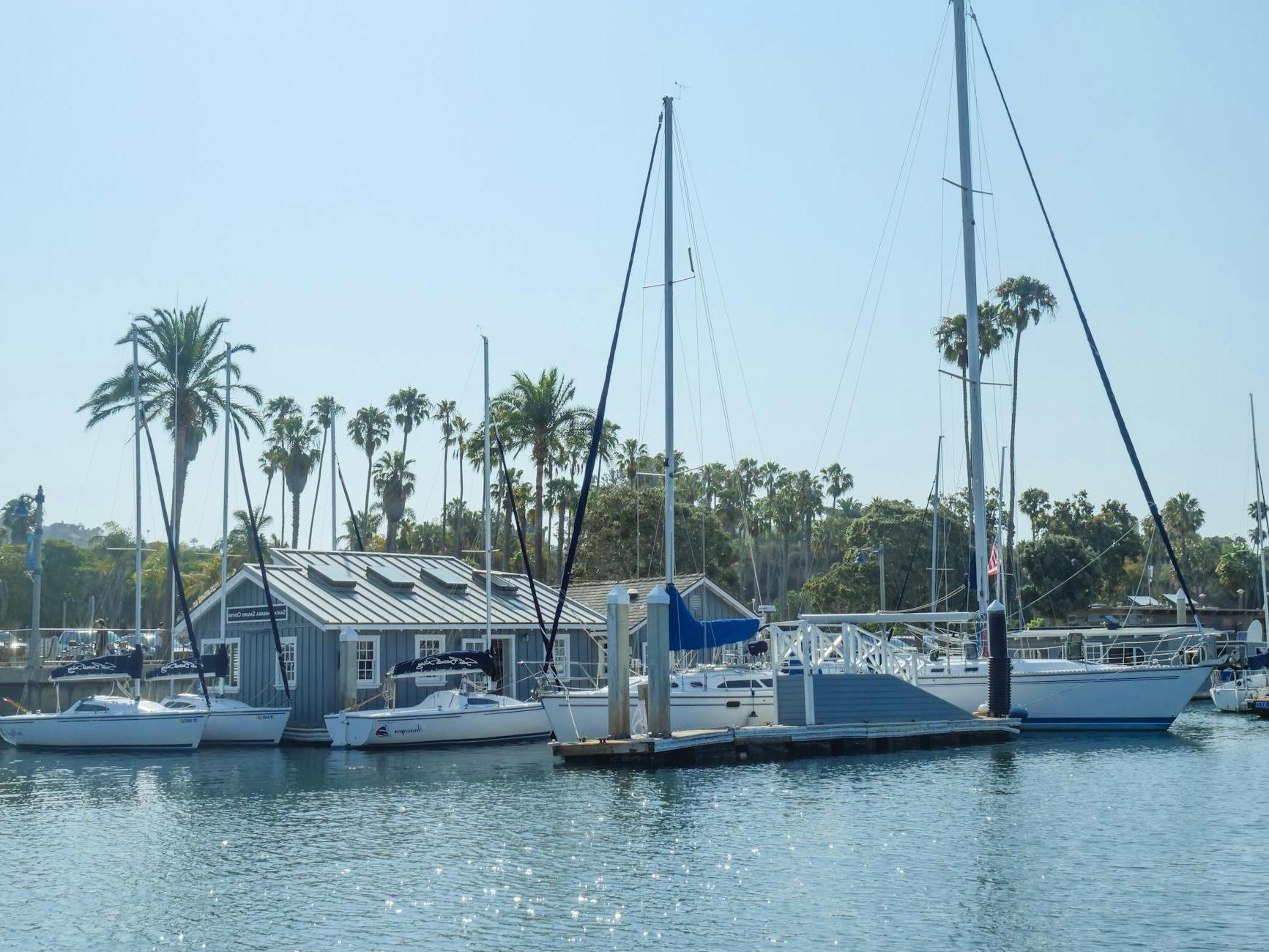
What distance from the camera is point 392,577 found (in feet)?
140

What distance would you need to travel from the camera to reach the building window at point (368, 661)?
3875 cm

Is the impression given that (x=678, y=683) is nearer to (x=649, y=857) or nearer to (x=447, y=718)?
(x=447, y=718)

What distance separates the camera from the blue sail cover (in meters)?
31.3

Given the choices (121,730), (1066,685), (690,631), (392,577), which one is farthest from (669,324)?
(121,730)

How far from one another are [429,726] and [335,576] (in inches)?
317

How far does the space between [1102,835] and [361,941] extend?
12.2 meters

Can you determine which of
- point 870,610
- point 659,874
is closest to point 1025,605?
point 870,610

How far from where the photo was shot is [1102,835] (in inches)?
781

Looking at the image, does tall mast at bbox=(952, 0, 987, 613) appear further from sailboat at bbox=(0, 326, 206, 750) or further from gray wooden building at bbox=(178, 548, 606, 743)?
sailboat at bbox=(0, 326, 206, 750)

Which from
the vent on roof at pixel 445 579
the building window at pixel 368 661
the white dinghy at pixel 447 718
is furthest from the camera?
the vent on roof at pixel 445 579

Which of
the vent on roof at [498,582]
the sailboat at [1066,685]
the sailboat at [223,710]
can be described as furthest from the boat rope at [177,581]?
the sailboat at [1066,685]

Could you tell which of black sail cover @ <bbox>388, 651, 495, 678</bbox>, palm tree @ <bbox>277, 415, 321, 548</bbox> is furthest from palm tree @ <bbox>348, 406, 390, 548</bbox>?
black sail cover @ <bbox>388, 651, 495, 678</bbox>

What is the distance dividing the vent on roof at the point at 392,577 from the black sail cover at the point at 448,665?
4.37 meters

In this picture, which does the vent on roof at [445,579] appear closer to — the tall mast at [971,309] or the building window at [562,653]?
the building window at [562,653]
